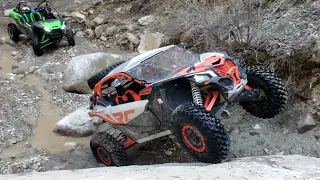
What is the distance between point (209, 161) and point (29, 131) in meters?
3.32

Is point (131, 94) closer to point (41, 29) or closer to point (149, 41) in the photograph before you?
point (149, 41)

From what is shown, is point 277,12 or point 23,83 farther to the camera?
point 23,83

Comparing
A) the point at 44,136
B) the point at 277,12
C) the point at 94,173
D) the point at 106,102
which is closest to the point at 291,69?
the point at 277,12

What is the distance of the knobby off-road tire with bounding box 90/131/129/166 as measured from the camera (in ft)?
16.9

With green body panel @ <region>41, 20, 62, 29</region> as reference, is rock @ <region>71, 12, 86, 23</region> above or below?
below

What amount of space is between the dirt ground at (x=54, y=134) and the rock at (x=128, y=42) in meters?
0.19

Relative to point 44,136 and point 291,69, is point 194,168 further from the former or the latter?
point 44,136

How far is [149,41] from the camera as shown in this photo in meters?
8.28

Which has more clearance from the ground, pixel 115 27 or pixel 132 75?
pixel 132 75

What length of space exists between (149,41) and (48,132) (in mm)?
2718

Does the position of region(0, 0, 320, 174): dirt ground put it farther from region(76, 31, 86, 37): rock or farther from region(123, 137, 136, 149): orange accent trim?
region(76, 31, 86, 37): rock

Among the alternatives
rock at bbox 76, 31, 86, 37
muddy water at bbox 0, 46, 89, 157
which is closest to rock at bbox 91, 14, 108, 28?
rock at bbox 76, 31, 86, 37

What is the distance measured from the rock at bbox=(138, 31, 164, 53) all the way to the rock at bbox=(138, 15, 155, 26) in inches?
22.6

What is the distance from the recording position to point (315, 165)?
3.87 m
